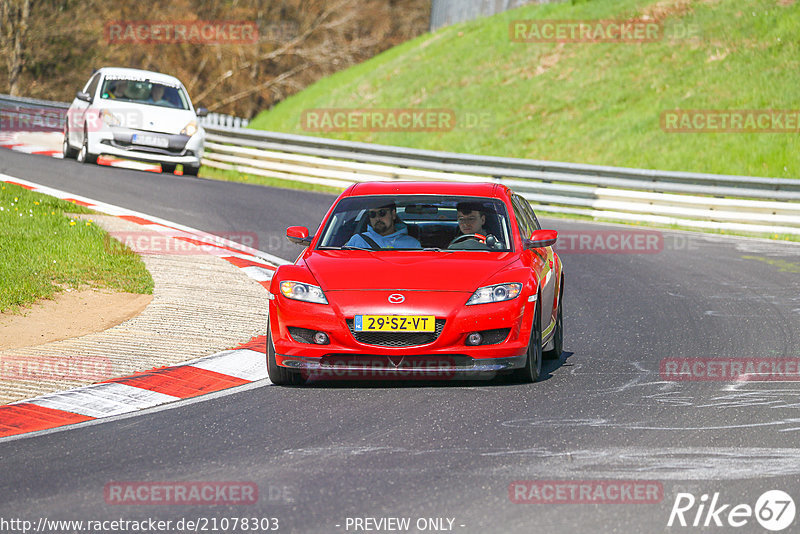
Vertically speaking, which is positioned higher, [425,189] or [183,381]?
[425,189]

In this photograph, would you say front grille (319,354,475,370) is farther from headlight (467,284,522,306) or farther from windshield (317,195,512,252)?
windshield (317,195,512,252)

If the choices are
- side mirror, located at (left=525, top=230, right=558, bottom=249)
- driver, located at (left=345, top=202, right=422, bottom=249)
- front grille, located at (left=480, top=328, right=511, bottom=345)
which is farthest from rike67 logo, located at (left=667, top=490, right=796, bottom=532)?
driver, located at (left=345, top=202, right=422, bottom=249)

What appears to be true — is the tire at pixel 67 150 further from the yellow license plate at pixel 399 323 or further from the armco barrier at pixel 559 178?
the yellow license plate at pixel 399 323

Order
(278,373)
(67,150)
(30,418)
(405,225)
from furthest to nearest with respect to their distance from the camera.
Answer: (67,150) < (405,225) < (278,373) < (30,418)

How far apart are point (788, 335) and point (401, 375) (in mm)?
4171

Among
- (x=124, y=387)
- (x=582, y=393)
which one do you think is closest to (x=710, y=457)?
(x=582, y=393)

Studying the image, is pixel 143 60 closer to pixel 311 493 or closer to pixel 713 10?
pixel 713 10

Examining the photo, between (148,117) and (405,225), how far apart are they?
13.7m

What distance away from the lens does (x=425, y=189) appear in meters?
9.17

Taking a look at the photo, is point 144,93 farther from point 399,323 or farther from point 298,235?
point 399,323

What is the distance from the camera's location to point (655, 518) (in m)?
5.17

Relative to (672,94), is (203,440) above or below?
below

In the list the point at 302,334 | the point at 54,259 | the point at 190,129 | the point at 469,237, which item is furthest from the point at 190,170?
the point at 302,334

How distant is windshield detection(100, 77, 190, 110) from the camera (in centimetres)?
2242
